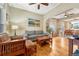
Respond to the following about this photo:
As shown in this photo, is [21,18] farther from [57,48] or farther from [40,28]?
[57,48]

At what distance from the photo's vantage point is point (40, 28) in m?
2.08

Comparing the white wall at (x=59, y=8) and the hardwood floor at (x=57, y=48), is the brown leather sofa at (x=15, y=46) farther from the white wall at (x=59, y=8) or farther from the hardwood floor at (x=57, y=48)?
the white wall at (x=59, y=8)

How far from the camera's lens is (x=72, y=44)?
80.3 inches

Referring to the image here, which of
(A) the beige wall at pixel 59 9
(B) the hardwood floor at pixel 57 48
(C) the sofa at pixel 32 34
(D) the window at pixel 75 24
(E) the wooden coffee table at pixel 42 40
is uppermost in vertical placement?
(A) the beige wall at pixel 59 9

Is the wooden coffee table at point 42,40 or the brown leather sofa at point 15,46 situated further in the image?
the wooden coffee table at point 42,40

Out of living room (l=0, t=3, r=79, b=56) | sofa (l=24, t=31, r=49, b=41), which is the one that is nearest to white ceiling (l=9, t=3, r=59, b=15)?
living room (l=0, t=3, r=79, b=56)

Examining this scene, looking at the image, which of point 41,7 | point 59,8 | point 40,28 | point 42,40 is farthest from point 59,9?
point 42,40

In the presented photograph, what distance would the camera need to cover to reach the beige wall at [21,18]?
78.0 inches

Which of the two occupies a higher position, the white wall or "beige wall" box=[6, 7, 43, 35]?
the white wall

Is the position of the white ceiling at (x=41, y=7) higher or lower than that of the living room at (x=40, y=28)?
higher

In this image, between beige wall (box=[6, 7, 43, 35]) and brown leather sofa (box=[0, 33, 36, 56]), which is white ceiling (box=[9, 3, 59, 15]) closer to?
beige wall (box=[6, 7, 43, 35])

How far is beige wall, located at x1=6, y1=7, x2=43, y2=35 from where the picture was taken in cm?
198

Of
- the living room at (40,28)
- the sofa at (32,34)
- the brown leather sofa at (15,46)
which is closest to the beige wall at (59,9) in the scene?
the living room at (40,28)

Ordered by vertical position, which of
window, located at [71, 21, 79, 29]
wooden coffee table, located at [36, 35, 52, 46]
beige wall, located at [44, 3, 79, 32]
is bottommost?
wooden coffee table, located at [36, 35, 52, 46]
